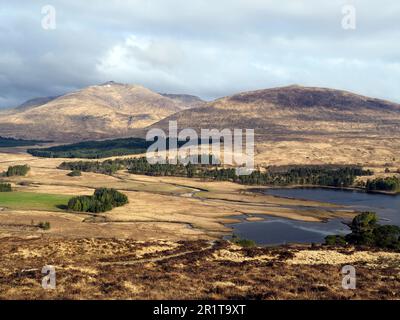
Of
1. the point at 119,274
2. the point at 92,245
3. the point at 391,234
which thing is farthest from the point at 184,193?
the point at 119,274

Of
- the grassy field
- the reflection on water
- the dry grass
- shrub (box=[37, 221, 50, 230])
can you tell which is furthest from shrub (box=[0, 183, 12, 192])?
the dry grass

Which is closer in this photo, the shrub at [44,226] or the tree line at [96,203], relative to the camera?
the shrub at [44,226]

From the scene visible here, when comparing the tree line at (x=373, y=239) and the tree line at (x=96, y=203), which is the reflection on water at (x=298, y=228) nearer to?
the tree line at (x=373, y=239)

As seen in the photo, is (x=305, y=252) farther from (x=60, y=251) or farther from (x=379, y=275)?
(x=60, y=251)

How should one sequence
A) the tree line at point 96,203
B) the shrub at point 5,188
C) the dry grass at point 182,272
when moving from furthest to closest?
the shrub at point 5,188
the tree line at point 96,203
the dry grass at point 182,272

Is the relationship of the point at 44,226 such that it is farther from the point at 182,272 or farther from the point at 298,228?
the point at 182,272

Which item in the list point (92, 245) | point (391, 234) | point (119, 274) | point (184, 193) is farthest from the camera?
point (184, 193)

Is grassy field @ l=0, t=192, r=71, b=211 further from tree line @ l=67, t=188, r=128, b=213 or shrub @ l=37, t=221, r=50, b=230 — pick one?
shrub @ l=37, t=221, r=50, b=230

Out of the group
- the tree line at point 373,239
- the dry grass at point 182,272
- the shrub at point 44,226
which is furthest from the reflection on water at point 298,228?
the shrub at point 44,226
